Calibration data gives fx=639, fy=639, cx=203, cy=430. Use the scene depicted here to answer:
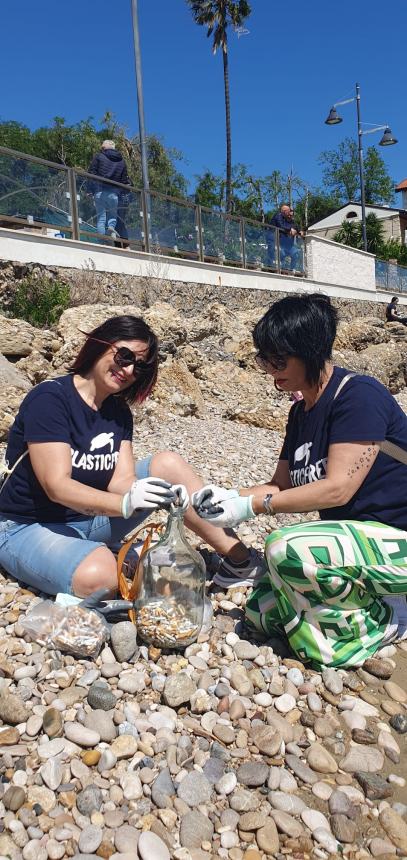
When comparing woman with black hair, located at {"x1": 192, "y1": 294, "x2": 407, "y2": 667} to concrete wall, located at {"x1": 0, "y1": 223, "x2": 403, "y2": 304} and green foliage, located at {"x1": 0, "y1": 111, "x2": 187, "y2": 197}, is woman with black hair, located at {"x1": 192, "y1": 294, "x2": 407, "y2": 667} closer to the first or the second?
concrete wall, located at {"x1": 0, "y1": 223, "x2": 403, "y2": 304}

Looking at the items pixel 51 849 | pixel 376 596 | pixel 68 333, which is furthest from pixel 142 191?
pixel 51 849

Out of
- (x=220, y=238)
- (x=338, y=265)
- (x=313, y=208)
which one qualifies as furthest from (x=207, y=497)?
(x=313, y=208)

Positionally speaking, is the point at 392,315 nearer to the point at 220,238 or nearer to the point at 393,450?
the point at 220,238

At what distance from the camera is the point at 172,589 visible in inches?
98.6

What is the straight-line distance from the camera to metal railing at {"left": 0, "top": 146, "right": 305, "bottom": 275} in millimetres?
8289

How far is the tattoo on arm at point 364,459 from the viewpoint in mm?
2383

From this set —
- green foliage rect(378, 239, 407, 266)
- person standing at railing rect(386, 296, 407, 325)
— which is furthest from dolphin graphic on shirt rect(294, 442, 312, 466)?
green foliage rect(378, 239, 407, 266)

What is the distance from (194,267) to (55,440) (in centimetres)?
959

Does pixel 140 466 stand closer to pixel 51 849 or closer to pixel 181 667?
pixel 181 667

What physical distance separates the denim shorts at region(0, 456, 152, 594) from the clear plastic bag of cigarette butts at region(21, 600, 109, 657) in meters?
0.12

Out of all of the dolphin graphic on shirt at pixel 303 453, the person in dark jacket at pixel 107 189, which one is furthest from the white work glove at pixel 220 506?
the person in dark jacket at pixel 107 189

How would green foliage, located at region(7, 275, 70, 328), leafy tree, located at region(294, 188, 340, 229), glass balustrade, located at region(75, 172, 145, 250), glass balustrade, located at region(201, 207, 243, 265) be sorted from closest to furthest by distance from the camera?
green foliage, located at region(7, 275, 70, 328) → glass balustrade, located at region(75, 172, 145, 250) → glass balustrade, located at region(201, 207, 243, 265) → leafy tree, located at region(294, 188, 340, 229)

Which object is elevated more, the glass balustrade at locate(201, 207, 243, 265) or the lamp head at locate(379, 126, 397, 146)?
the lamp head at locate(379, 126, 397, 146)

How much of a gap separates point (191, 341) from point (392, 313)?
467 inches
